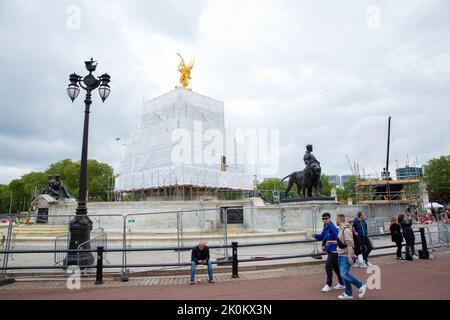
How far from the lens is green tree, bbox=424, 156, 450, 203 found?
2769 inches

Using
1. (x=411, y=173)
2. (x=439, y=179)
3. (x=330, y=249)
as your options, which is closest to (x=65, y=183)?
(x=330, y=249)

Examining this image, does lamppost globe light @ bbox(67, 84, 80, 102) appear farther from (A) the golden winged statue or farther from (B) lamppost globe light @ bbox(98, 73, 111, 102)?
(A) the golden winged statue

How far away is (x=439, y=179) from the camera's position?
2825 inches

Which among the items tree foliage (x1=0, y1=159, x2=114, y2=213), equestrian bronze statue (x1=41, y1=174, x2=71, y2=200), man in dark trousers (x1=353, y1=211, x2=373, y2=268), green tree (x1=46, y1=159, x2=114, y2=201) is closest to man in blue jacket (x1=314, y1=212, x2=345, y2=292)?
man in dark trousers (x1=353, y1=211, x2=373, y2=268)

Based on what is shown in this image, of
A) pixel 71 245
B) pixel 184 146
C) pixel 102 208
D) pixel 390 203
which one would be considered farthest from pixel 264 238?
pixel 184 146

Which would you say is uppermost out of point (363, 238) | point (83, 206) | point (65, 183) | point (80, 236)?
point (65, 183)

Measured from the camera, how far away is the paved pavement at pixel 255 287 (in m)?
6.84

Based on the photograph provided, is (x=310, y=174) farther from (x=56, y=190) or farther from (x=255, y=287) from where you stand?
(x=56, y=190)

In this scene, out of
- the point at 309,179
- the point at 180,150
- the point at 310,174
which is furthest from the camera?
A: the point at 180,150

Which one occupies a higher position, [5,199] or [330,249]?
[5,199]

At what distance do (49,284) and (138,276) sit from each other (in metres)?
2.40

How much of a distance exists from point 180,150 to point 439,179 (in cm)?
6332

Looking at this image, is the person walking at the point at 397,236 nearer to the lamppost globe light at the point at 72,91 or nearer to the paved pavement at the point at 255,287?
the paved pavement at the point at 255,287
